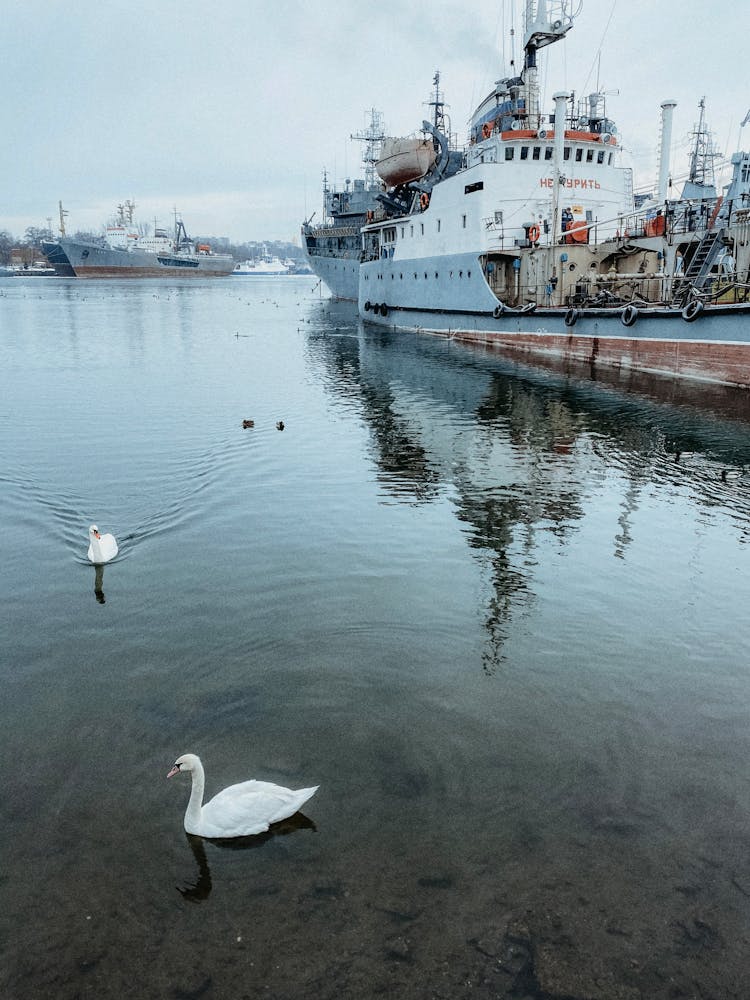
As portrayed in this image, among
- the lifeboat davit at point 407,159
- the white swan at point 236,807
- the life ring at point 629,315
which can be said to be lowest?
the white swan at point 236,807

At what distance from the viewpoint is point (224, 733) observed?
7.81 meters

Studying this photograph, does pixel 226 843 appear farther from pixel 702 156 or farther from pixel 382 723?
pixel 702 156

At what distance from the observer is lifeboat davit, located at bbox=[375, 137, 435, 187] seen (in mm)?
57750

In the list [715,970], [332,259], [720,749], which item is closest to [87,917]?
[715,970]

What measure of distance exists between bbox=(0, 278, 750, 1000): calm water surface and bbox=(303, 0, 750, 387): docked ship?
14.2 m

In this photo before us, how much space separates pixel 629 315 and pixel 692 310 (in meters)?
3.97

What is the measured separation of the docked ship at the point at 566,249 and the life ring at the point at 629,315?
5cm

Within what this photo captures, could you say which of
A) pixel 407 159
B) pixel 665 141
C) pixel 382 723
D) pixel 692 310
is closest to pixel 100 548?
pixel 382 723

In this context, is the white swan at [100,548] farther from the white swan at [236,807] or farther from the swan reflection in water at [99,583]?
the white swan at [236,807]

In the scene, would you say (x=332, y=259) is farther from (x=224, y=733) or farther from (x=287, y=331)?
(x=224, y=733)

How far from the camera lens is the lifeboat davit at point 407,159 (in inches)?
2274

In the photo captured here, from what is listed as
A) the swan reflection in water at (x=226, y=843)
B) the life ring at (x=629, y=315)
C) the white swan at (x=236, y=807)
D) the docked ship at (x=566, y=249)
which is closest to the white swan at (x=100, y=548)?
the white swan at (x=236, y=807)

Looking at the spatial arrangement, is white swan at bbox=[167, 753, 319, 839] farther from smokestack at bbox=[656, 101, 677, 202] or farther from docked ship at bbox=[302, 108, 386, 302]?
docked ship at bbox=[302, 108, 386, 302]

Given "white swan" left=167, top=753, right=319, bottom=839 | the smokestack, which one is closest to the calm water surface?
"white swan" left=167, top=753, right=319, bottom=839
